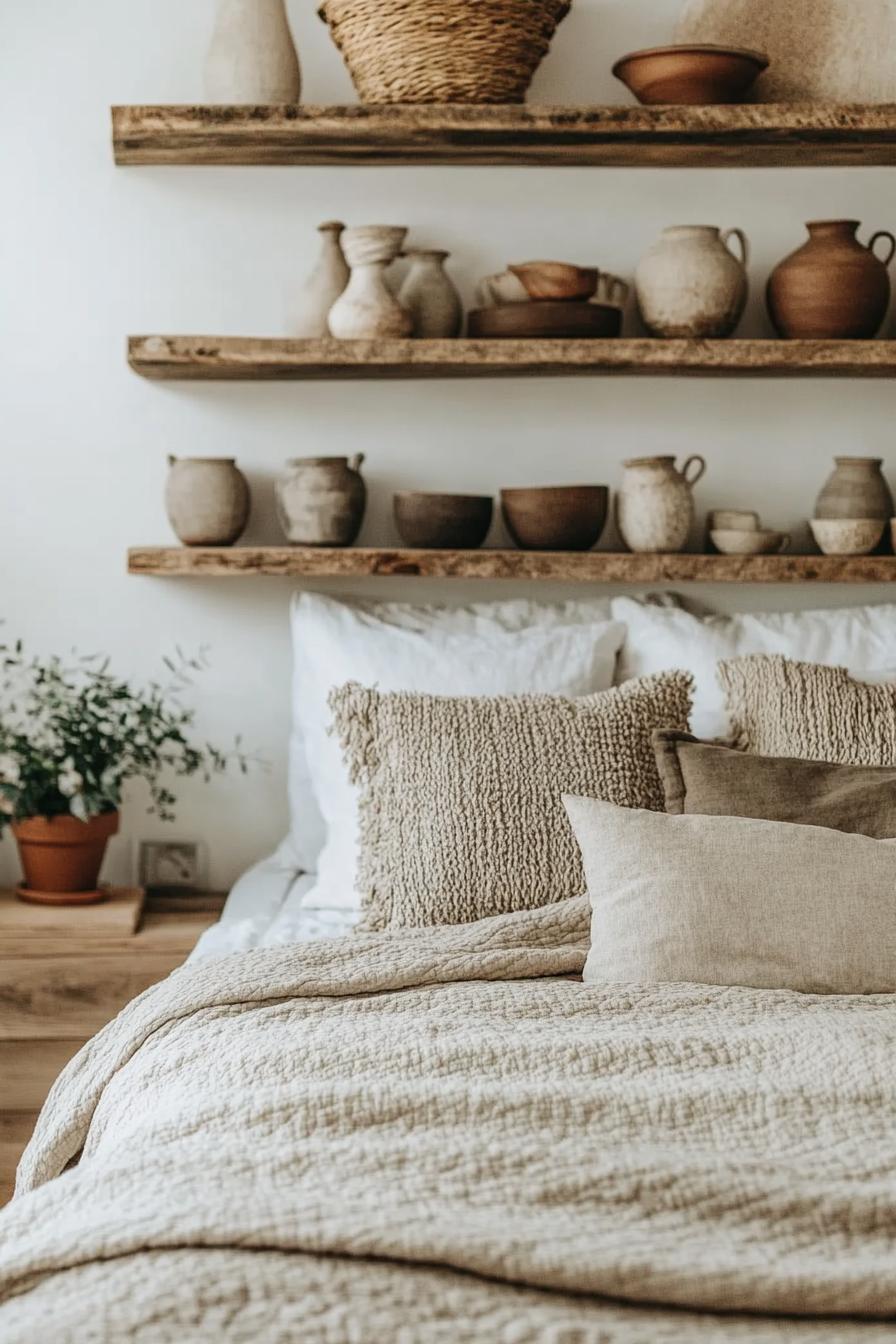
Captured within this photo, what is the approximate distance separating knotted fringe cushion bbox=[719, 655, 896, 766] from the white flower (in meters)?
1.10

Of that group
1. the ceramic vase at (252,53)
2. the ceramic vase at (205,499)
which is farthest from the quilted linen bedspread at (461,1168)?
the ceramic vase at (252,53)

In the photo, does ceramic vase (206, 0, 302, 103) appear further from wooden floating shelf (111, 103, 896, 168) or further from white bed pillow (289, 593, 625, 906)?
white bed pillow (289, 593, 625, 906)

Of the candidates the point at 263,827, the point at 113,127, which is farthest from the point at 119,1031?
the point at 113,127

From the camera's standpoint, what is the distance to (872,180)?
2621 mm

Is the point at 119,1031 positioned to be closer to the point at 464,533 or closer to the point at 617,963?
the point at 617,963

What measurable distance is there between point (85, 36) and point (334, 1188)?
2229mm

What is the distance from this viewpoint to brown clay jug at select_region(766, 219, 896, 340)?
2.45 metres

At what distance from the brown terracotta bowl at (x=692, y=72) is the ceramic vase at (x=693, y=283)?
0.71 ft

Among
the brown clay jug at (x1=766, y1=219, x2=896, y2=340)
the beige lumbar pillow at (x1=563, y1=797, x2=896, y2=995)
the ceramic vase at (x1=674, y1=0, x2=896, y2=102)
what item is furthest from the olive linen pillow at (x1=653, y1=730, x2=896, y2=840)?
the ceramic vase at (x1=674, y1=0, x2=896, y2=102)

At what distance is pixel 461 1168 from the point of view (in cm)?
111

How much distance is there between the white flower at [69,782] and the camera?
241cm

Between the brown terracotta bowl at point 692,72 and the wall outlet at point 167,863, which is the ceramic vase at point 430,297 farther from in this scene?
the wall outlet at point 167,863

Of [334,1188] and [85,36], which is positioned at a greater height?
[85,36]

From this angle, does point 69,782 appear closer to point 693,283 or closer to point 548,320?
point 548,320
